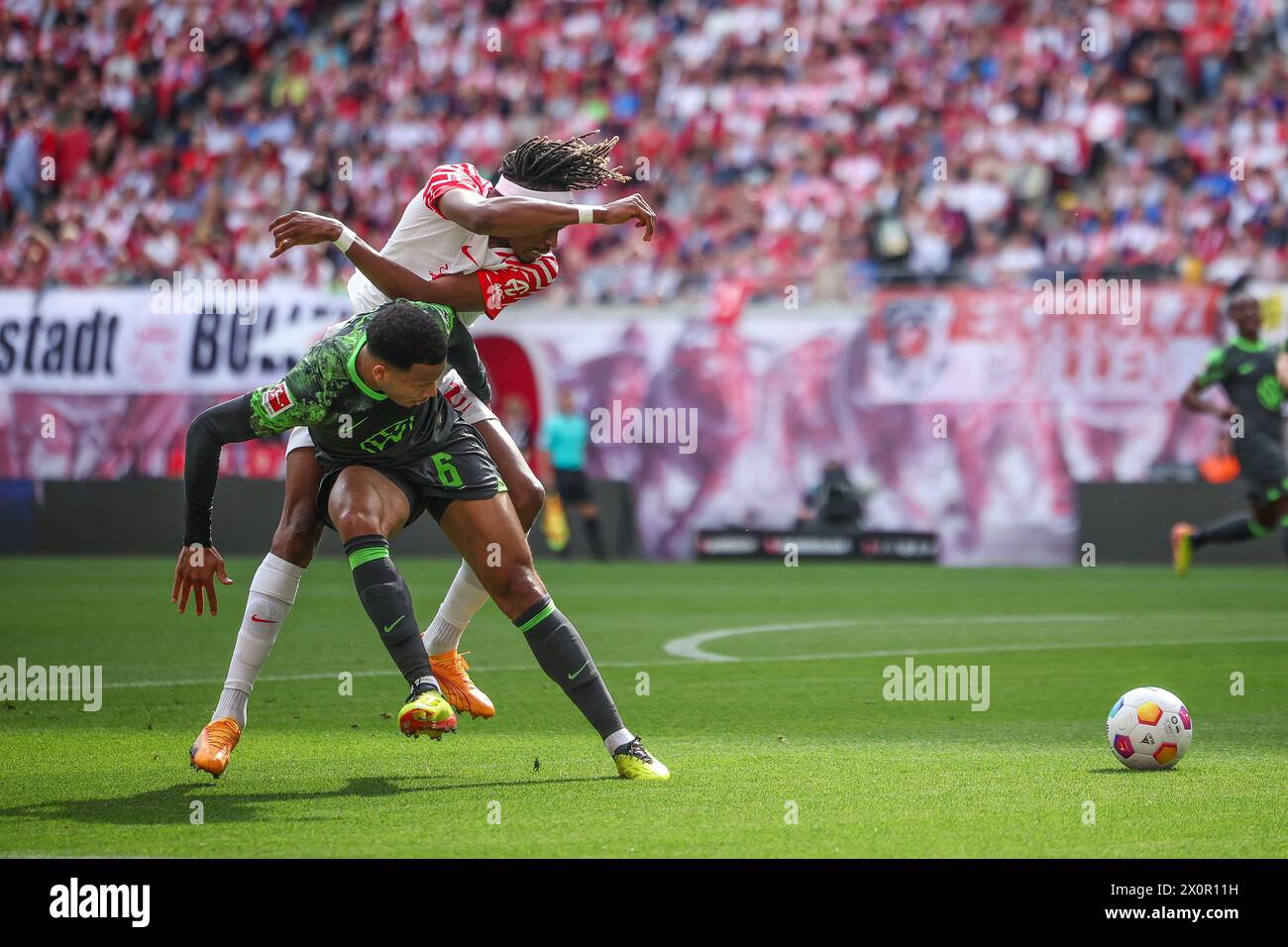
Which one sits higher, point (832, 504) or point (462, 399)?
point (462, 399)

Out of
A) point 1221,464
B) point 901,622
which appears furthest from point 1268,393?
point 1221,464

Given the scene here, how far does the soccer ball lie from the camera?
6703 millimetres

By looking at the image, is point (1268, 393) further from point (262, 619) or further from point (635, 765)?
point (262, 619)

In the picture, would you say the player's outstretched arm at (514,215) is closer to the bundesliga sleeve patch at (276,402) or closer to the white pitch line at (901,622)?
the bundesliga sleeve patch at (276,402)

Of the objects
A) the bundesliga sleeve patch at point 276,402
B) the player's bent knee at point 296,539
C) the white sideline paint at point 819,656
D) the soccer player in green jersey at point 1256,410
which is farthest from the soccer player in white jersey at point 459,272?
the soccer player in green jersey at point 1256,410

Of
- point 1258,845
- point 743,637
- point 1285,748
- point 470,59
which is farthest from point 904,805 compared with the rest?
point 470,59

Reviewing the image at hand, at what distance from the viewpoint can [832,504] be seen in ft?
69.3

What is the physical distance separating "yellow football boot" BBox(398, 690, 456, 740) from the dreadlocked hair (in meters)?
2.35

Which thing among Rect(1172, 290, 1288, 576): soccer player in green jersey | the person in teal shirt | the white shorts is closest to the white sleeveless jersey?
the white shorts

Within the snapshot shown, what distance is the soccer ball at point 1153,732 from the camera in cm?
670

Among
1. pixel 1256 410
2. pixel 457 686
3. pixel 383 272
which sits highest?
pixel 383 272

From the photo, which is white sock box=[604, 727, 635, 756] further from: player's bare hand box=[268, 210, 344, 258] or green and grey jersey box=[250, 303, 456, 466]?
player's bare hand box=[268, 210, 344, 258]

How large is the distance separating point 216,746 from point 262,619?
1.81 ft
